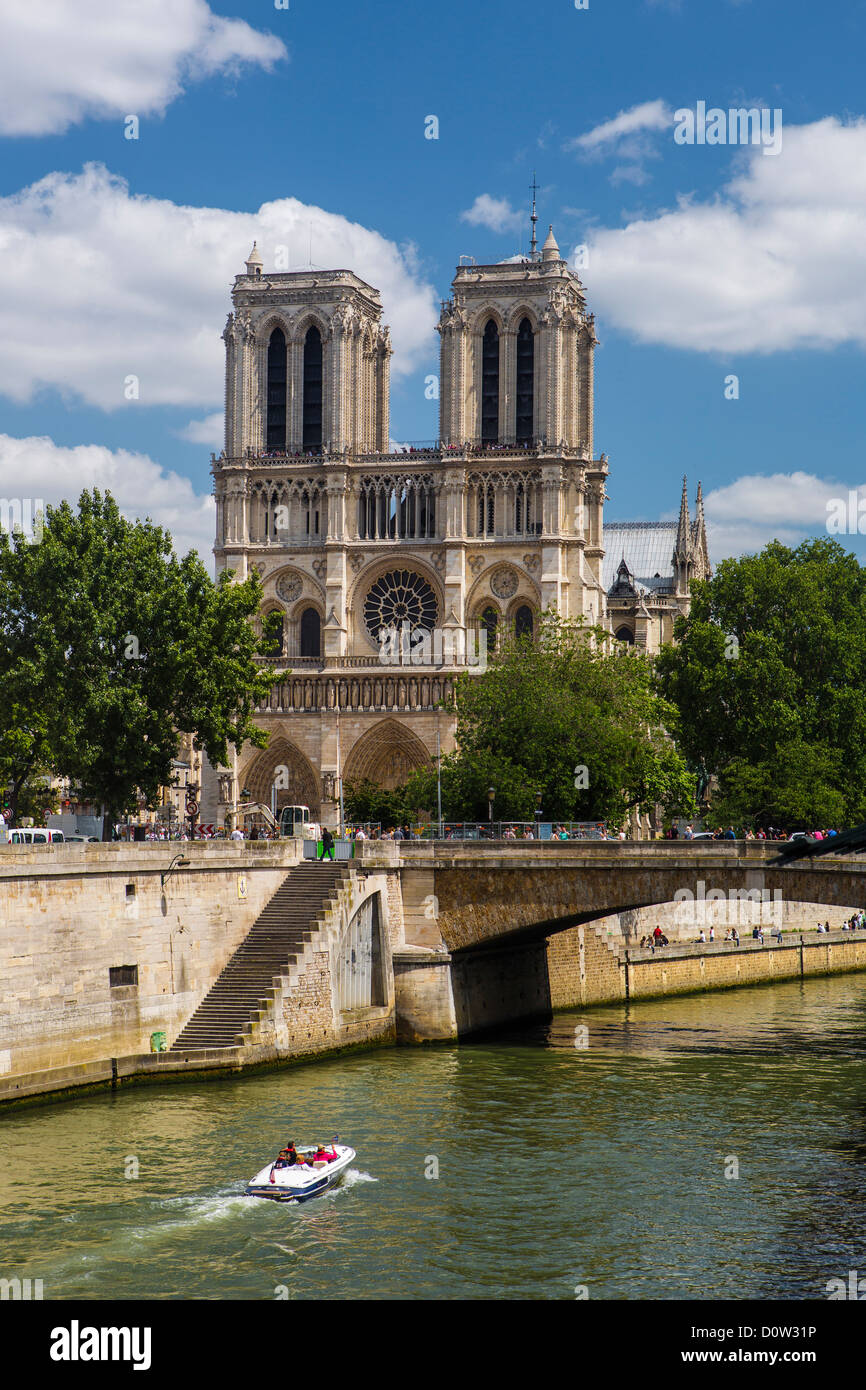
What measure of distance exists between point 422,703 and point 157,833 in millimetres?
36825

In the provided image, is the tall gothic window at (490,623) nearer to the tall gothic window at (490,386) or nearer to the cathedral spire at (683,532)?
the tall gothic window at (490,386)

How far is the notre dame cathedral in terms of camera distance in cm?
9156

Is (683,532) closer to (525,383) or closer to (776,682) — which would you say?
(525,383)

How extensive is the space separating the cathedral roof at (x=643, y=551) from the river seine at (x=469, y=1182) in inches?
3280

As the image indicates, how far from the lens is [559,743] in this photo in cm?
6012

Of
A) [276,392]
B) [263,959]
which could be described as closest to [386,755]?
[276,392]

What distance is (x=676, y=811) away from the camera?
70.7 metres

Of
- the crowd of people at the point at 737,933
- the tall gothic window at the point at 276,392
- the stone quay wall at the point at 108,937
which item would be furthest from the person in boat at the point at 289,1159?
the tall gothic window at the point at 276,392

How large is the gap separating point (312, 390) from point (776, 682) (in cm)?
3859

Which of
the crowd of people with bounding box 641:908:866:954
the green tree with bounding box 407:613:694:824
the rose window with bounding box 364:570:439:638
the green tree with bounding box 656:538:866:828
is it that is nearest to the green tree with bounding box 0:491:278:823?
the green tree with bounding box 407:613:694:824

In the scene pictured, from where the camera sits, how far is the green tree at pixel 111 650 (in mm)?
49438

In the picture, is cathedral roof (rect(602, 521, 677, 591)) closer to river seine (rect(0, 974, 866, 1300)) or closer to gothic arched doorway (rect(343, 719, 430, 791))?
gothic arched doorway (rect(343, 719, 430, 791))

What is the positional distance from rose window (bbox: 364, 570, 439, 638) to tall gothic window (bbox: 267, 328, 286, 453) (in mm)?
10641
